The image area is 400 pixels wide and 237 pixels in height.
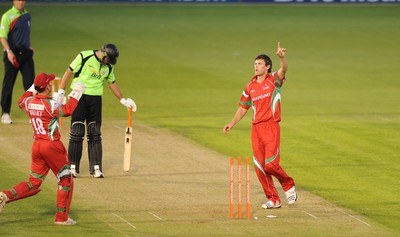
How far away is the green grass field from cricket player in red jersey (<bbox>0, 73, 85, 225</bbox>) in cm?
54

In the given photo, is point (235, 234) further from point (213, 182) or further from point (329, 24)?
point (329, 24)

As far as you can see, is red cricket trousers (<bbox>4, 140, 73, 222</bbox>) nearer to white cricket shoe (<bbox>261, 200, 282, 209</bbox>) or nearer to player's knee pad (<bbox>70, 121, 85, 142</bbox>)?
white cricket shoe (<bbox>261, 200, 282, 209</bbox>)

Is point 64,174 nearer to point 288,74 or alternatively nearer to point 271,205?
point 271,205

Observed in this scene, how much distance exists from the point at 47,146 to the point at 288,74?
20.4 meters

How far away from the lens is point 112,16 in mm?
50031

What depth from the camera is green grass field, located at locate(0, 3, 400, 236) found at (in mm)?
20438

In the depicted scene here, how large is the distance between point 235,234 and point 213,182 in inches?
154

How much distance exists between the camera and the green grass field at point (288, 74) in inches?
805

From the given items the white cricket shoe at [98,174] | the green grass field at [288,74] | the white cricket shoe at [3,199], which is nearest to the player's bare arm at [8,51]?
the green grass field at [288,74]

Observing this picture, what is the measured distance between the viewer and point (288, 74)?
35.2m

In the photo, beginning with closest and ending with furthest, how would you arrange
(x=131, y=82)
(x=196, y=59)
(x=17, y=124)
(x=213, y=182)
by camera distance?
(x=213, y=182), (x=17, y=124), (x=131, y=82), (x=196, y=59)

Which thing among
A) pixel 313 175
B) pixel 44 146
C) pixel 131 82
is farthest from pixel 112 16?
pixel 44 146

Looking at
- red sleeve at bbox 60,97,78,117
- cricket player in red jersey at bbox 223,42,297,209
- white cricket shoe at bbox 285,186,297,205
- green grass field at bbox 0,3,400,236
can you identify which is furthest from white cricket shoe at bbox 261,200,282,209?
red sleeve at bbox 60,97,78,117

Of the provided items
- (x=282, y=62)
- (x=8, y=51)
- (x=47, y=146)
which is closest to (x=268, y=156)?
(x=282, y=62)
